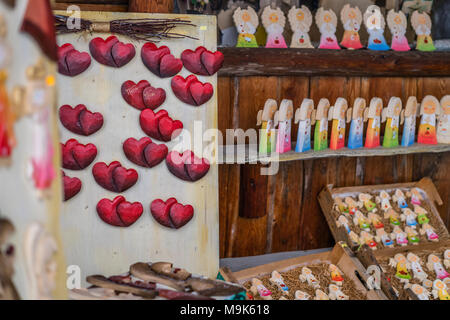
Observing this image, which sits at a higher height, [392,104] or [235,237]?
[392,104]

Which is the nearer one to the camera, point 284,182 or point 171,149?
point 171,149

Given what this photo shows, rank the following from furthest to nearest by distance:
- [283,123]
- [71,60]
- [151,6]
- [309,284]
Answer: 1. [283,123]
2. [309,284]
3. [151,6]
4. [71,60]

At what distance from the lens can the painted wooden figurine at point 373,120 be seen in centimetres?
253

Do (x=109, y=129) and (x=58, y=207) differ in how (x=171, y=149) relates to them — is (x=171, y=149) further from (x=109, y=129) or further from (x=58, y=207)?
(x=58, y=207)

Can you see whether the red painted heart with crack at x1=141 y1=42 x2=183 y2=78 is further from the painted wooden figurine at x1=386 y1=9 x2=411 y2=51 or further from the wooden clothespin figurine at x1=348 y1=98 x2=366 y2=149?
the painted wooden figurine at x1=386 y1=9 x2=411 y2=51

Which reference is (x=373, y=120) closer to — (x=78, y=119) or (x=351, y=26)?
(x=351, y=26)

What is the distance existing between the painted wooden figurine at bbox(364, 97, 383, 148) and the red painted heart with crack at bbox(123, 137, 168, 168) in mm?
1292

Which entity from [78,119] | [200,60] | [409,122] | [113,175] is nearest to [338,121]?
[409,122]

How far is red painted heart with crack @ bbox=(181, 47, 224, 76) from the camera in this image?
185 centimetres

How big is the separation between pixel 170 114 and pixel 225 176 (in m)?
0.88

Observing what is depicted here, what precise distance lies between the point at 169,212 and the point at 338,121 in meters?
1.13

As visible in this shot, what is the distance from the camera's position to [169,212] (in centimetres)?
187

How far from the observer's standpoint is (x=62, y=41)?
1754mm

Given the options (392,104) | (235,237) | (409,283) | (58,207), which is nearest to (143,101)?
(58,207)
